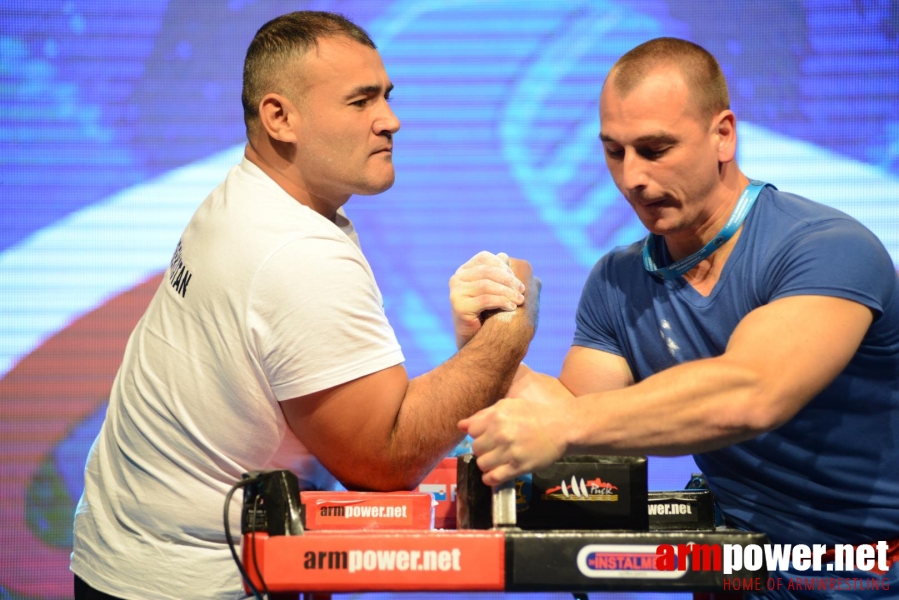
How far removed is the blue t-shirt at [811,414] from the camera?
1.49 metres

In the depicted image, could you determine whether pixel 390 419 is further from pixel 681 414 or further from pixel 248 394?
pixel 681 414

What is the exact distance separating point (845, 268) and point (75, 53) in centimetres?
292

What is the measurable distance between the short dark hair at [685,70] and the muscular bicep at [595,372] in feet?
1.83

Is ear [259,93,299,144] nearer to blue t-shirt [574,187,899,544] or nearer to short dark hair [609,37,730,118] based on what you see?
short dark hair [609,37,730,118]

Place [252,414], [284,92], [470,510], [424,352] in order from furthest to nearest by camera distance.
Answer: [424,352], [284,92], [252,414], [470,510]

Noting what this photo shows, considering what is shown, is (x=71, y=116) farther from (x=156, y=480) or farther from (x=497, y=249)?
(x=156, y=480)

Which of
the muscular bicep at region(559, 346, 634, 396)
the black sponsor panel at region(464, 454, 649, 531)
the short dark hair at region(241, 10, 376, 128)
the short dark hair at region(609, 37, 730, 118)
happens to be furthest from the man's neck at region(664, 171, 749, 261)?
the short dark hair at region(241, 10, 376, 128)

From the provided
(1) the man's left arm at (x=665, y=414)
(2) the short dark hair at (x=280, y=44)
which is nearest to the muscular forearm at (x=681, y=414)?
(1) the man's left arm at (x=665, y=414)

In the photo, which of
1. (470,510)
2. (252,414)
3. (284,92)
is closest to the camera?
(470,510)

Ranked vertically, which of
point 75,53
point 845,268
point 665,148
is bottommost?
point 845,268

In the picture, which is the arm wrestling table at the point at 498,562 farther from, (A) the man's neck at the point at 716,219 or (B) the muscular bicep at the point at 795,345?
(A) the man's neck at the point at 716,219

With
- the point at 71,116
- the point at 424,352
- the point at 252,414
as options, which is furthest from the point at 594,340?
the point at 71,116

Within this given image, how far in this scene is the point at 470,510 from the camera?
4.43 feet

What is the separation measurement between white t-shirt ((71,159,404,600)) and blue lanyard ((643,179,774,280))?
575 millimetres
